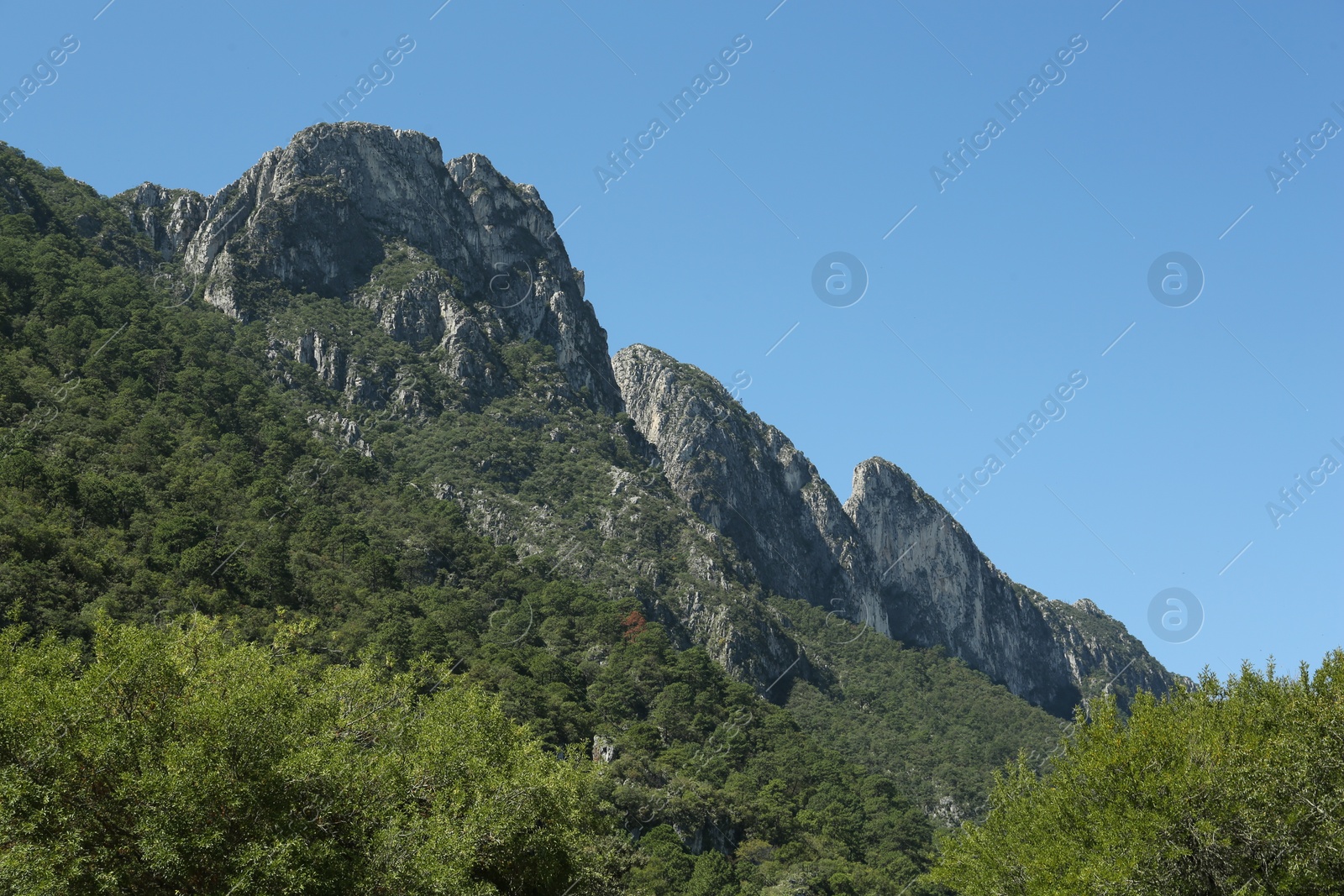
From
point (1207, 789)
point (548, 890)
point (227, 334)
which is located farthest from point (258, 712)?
point (227, 334)

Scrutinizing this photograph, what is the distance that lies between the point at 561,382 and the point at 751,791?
98887mm

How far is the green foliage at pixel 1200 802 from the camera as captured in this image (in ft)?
89.4

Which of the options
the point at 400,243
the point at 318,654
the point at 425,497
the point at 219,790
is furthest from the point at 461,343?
the point at 219,790

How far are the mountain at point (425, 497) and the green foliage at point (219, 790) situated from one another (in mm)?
16970

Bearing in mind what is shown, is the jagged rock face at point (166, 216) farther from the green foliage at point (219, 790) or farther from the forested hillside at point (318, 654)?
the green foliage at point (219, 790)

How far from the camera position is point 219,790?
2202 cm

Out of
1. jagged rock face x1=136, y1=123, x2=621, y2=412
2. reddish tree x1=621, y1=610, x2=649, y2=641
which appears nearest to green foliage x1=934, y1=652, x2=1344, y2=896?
reddish tree x1=621, y1=610, x2=649, y2=641

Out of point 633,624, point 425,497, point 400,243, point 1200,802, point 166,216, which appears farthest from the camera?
point 400,243

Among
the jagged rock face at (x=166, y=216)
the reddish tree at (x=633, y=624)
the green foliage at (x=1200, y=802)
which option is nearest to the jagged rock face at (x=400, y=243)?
the jagged rock face at (x=166, y=216)

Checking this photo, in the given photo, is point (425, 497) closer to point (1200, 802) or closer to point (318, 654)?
point (318, 654)

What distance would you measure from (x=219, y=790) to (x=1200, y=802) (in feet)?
87.5

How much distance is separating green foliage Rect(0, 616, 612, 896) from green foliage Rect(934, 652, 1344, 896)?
17.5 m

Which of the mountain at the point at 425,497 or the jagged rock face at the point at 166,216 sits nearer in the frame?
the mountain at the point at 425,497

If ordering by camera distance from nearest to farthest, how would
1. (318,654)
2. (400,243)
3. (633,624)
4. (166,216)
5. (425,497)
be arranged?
1. (318,654)
2. (633,624)
3. (425,497)
4. (166,216)
5. (400,243)
